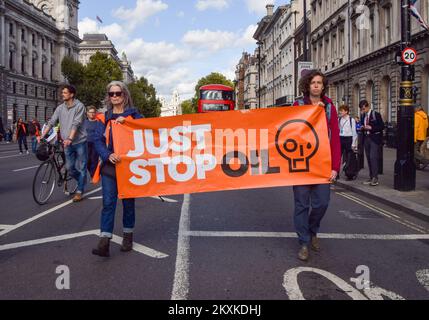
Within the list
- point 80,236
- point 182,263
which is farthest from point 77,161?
point 182,263

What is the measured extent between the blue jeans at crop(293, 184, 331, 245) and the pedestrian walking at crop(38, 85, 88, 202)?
4.80 meters

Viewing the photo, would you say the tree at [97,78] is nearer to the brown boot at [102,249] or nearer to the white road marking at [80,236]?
the white road marking at [80,236]

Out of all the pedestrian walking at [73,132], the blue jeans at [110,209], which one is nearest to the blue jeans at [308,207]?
the blue jeans at [110,209]

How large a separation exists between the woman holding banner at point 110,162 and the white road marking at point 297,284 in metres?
1.87

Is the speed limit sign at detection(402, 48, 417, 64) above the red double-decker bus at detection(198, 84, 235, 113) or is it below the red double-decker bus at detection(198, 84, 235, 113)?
below

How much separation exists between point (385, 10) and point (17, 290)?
28820 mm

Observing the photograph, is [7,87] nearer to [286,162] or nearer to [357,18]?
[357,18]

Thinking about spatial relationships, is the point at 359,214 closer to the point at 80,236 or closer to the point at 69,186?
the point at 80,236

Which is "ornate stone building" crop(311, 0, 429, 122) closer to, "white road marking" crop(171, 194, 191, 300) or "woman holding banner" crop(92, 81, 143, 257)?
"white road marking" crop(171, 194, 191, 300)

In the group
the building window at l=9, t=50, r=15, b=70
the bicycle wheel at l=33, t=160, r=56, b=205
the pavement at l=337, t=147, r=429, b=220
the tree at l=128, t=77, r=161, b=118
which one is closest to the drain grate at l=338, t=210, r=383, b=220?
the pavement at l=337, t=147, r=429, b=220

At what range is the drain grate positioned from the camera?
738 cm

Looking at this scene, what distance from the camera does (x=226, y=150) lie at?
18.6ft
